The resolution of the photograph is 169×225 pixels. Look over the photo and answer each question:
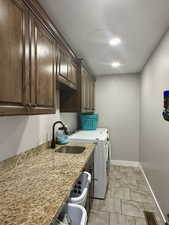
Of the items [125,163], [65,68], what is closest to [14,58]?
[65,68]

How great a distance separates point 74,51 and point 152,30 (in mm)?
1163

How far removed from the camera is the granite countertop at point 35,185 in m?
0.66

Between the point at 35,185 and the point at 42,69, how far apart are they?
3.11 feet

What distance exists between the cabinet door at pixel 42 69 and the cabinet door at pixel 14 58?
9 cm

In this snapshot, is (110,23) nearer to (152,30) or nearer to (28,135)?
(152,30)

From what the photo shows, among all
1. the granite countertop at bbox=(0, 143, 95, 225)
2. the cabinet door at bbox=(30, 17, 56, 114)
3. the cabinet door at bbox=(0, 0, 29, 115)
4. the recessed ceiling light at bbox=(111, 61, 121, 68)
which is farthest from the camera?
the recessed ceiling light at bbox=(111, 61, 121, 68)

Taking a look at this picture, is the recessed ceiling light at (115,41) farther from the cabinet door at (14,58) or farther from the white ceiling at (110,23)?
the cabinet door at (14,58)

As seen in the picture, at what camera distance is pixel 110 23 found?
4.99ft

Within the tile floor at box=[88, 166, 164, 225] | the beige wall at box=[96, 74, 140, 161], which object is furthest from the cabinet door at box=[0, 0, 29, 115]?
the beige wall at box=[96, 74, 140, 161]

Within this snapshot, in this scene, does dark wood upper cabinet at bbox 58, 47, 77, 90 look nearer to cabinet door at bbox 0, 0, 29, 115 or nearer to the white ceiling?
the white ceiling

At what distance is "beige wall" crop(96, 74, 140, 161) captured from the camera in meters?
3.53

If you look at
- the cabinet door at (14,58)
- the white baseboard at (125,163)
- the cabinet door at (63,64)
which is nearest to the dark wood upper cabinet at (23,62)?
the cabinet door at (14,58)

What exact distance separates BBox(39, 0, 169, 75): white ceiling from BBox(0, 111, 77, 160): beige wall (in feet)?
3.79

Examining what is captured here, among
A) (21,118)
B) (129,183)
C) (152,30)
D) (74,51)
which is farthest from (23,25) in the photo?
(129,183)
